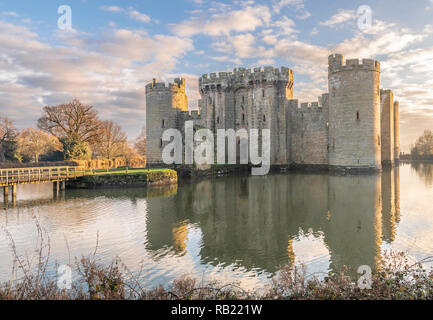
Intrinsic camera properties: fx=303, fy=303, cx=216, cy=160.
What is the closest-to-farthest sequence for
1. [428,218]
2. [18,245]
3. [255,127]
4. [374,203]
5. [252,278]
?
[252,278] → [18,245] → [428,218] → [374,203] → [255,127]

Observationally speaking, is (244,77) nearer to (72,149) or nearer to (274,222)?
(72,149)

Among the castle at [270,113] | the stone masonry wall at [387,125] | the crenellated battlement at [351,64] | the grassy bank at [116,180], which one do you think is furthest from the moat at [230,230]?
the stone masonry wall at [387,125]

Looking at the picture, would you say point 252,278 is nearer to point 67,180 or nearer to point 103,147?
point 67,180

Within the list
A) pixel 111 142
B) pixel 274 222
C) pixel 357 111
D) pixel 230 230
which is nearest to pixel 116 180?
pixel 230 230

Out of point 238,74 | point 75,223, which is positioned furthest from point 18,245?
point 238,74

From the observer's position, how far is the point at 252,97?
92.8 feet

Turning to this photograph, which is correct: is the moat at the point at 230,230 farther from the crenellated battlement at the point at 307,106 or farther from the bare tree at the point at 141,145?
the bare tree at the point at 141,145

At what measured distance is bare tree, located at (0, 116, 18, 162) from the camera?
28438 millimetres

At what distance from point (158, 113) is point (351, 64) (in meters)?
16.8

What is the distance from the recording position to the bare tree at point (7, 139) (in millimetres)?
28438

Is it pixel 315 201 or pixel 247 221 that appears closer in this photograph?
pixel 247 221

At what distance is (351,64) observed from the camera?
2197 cm

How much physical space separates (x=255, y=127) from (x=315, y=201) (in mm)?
16631

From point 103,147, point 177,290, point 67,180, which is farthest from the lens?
point 103,147
